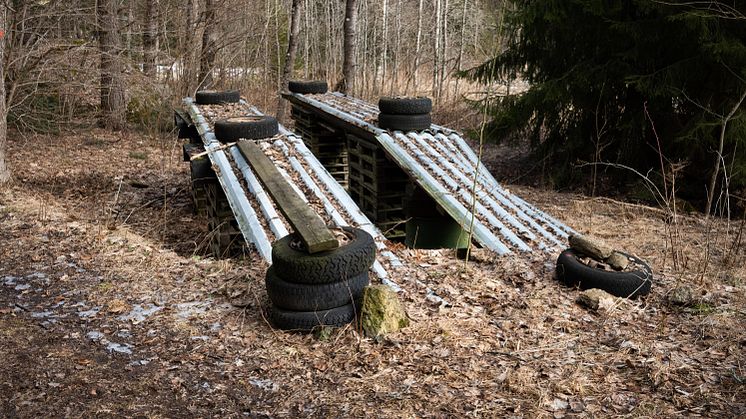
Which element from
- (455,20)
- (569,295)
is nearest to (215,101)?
(569,295)

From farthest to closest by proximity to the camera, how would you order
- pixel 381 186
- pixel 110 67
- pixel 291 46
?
pixel 291 46 → pixel 110 67 → pixel 381 186

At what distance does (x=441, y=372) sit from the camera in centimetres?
394

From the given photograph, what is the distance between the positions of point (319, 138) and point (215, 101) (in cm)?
234

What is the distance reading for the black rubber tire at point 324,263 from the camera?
14.5ft

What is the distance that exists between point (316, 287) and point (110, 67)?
995 centimetres

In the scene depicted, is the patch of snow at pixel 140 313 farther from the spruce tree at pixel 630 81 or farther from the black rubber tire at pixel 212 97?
the black rubber tire at pixel 212 97

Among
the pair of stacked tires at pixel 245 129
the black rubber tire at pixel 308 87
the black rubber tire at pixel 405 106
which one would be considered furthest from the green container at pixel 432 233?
the black rubber tire at pixel 308 87

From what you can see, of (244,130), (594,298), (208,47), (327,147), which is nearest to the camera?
(594,298)

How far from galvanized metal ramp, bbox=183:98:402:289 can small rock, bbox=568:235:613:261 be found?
1614 mm

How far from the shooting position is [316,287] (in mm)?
4441

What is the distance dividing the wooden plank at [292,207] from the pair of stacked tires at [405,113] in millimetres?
2158

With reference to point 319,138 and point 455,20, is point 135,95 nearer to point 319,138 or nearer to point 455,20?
point 319,138

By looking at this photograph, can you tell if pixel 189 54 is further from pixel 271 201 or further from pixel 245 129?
pixel 271 201

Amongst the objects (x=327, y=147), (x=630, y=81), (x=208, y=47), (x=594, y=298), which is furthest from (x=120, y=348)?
(x=208, y=47)
